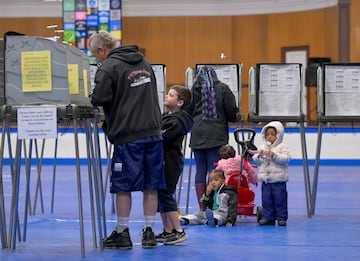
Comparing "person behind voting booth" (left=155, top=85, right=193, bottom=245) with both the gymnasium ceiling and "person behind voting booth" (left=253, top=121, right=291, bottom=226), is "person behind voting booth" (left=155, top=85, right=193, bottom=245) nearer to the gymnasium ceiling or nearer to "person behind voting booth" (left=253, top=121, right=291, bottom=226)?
"person behind voting booth" (left=253, top=121, right=291, bottom=226)

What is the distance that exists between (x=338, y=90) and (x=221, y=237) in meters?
2.61

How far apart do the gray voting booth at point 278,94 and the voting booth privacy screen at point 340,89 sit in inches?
14.0

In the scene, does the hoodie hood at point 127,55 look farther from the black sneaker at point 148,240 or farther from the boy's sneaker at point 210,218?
the boy's sneaker at point 210,218

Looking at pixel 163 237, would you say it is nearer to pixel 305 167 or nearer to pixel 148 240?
pixel 148 240

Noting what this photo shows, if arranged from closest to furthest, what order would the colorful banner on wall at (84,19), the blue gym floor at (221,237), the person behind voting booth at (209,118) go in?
the blue gym floor at (221,237) → the person behind voting booth at (209,118) → the colorful banner on wall at (84,19)

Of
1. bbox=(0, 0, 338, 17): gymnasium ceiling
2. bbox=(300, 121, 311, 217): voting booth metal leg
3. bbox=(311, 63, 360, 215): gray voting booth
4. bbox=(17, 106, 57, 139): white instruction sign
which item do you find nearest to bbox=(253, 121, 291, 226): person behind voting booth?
Result: bbox=(300, 121, 311, 217): voting booth metal leg

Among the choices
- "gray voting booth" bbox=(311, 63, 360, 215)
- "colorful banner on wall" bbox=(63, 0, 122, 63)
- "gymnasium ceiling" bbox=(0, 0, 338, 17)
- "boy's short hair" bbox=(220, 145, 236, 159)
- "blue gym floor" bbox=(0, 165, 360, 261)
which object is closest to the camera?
"blue gym floor" bbox=(0, 165, 360, 261)

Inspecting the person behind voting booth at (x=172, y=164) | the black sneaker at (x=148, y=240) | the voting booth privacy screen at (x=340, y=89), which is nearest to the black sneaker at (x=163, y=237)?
the person behind voting booth at (x=172, y=164)

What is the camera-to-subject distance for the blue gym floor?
6059mm

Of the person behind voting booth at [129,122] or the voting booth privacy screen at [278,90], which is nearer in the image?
the person behind voting booth at [129,122]

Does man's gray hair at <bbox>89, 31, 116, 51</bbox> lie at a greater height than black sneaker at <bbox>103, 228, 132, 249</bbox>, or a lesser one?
greater

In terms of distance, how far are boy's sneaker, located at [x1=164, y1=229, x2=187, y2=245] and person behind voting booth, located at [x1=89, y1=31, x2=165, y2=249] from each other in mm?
354

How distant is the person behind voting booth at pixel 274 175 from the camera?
26.1 ft

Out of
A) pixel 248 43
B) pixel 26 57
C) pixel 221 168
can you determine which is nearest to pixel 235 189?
pixel 221 168
